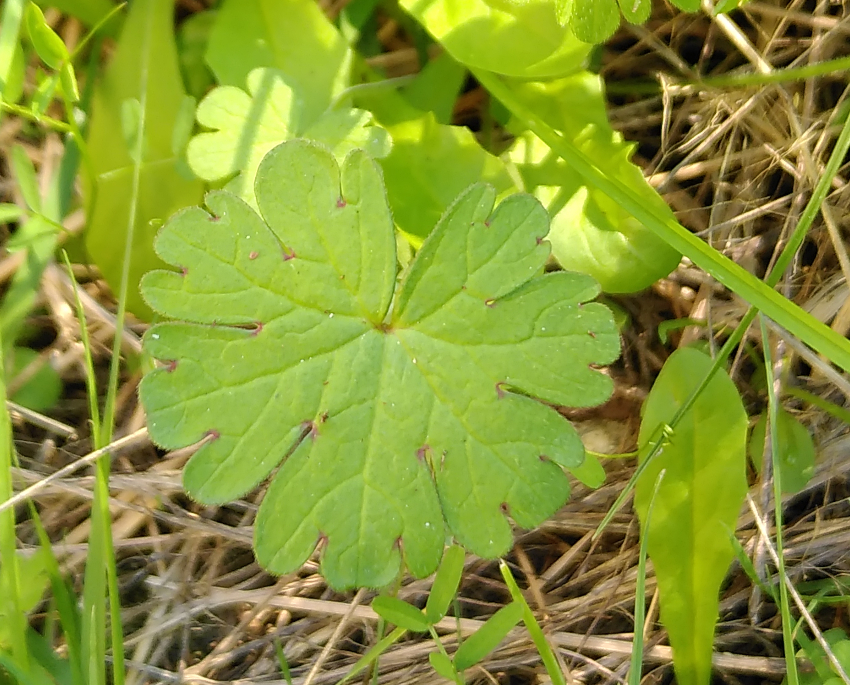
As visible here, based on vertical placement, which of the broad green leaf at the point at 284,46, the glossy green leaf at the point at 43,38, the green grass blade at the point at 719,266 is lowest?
the green grass blade at the point at 719,266

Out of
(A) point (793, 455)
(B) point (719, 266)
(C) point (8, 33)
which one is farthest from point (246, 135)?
(A) point (793, 455)

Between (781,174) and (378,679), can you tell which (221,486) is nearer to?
(378,679)

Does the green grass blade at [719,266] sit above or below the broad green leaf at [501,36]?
below

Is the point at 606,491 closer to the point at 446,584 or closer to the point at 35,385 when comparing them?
the point at 446,584

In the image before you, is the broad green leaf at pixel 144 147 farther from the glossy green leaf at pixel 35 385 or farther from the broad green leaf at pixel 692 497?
the broad green leaf at pixel 692 497

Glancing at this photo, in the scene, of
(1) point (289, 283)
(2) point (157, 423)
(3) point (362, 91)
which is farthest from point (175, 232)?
(3) point (362, 91)

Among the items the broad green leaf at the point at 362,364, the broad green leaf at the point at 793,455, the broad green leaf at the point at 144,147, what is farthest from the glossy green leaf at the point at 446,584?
the broad green leaf at the point at 144,147
